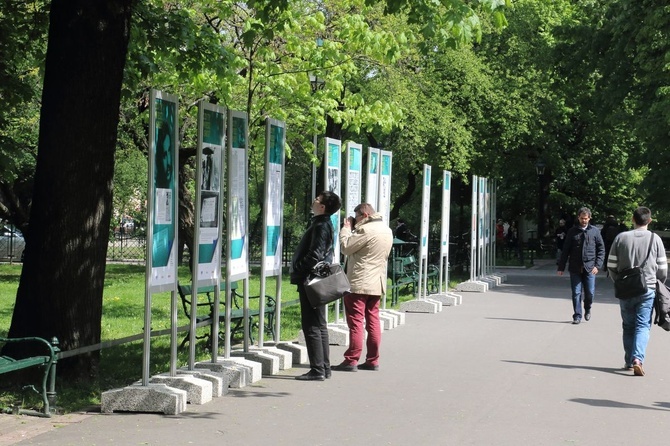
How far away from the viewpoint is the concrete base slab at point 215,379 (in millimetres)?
10125

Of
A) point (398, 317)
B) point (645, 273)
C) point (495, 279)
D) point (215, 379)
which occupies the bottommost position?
point (215, 379)

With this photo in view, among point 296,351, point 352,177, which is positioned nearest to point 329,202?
point 296,351

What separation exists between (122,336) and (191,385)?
18.7 feet

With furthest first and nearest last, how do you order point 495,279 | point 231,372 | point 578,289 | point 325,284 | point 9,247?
point 9,247
point 495,279
point 578,289
point 325,284
point 231,372

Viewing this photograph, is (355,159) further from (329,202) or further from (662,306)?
(662,306)

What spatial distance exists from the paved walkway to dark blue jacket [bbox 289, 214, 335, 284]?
1090mm

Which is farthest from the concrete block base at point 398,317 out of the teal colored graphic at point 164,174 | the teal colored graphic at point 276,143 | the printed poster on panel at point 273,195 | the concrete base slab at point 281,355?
the teal colored graphic at point 164,174

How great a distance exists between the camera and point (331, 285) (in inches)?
439

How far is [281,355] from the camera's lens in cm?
1200

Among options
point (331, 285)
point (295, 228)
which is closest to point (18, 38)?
point (331, 285)

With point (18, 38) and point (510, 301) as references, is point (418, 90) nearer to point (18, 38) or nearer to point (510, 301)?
point (510, 301)

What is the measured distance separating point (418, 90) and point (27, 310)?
23.0 m

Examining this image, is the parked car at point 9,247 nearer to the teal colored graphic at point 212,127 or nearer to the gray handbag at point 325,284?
the gray handbag at point 325,284

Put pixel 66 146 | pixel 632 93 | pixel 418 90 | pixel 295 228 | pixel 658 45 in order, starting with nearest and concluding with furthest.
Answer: pixel 66 146 < pixel 658 45 < pixel 632 93 < pixel 418 90 < pixel 295 228
